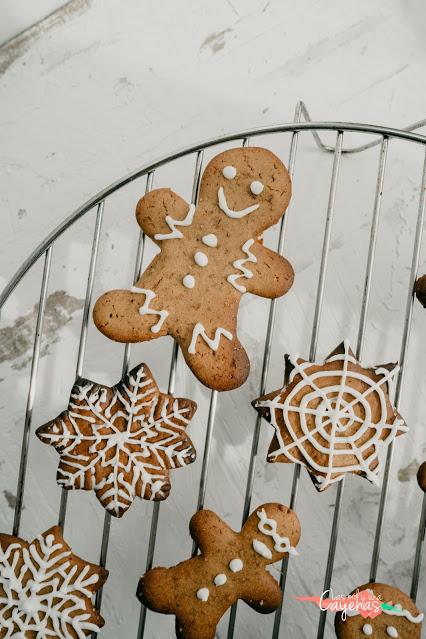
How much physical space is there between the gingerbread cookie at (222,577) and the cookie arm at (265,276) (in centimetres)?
47

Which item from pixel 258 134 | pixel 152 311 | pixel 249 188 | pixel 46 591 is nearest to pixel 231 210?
pixel 249 188


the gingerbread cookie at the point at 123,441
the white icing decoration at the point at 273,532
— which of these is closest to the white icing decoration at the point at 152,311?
the gingerbread cookie at the point at 123,441

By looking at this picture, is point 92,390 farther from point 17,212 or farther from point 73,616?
point 17,212

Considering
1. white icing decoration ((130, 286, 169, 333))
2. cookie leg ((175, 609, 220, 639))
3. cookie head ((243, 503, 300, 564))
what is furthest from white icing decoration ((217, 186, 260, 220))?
cookie leg ((175, 609, 220, 639))

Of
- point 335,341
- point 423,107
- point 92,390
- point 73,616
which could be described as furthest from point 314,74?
point 73,616

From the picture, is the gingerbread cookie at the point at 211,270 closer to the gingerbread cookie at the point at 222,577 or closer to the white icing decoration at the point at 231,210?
the white icing decoration at the point at 231,210

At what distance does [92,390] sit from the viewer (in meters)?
1.44

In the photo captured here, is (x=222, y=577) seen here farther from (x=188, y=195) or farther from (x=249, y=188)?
(x=188, y=195)

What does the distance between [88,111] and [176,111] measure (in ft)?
0.79

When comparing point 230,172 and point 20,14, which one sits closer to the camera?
point 230,172

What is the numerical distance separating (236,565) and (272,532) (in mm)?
103

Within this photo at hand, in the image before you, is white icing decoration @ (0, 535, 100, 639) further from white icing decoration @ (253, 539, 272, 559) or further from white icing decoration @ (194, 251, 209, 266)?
white icing decoration @ (194, 251, 209, 266)

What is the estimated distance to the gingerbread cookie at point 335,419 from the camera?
1409 millimetres

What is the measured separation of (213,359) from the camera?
1405 mm
